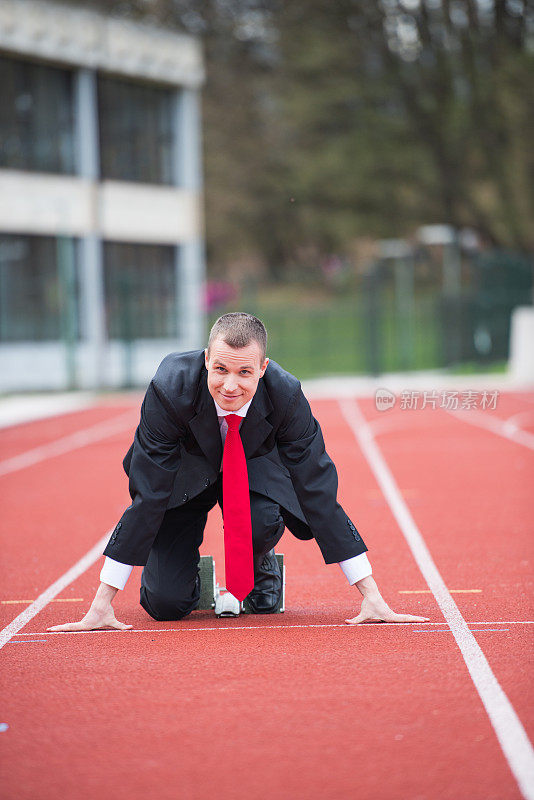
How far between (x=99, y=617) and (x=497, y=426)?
35.8 ft

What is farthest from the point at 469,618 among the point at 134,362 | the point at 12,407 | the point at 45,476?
the point at 134,362

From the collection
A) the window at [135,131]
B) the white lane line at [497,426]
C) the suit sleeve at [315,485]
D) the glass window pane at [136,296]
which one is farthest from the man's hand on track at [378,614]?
the window at [135,131]

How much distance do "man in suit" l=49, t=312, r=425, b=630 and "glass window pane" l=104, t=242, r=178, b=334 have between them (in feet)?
64.0

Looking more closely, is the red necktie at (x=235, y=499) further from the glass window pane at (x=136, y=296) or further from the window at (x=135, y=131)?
the window at (x=135, y=131)

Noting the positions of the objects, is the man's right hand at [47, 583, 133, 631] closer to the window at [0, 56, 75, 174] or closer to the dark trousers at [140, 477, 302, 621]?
the dark trousers at [140, 477, 302, 621]

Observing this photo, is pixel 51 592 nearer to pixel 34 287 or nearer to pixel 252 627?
pixel 252 627

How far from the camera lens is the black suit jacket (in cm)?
463

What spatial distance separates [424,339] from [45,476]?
71.8 feet

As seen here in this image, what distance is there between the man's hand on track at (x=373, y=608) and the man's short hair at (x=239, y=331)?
41.7 inches

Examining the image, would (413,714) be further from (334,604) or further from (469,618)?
(334,604)

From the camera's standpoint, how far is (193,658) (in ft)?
14.6

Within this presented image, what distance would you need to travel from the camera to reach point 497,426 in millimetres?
15062

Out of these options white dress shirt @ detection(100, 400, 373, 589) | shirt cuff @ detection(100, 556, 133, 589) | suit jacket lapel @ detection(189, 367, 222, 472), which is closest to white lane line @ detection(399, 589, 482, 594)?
white dress shirt @ detection(100, 400, 373, 589)

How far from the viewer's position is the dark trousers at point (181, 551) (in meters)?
5.01
